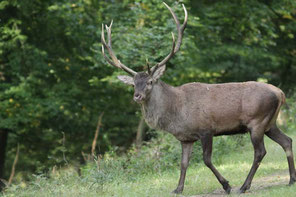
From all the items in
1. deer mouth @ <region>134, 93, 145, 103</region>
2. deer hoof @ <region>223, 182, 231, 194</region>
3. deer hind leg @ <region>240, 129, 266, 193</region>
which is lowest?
deer hoof @ <region>223, 182, 231, 194</region>

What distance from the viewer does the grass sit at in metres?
7.84

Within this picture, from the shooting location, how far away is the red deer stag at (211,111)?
766 cm

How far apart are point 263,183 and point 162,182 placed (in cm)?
180

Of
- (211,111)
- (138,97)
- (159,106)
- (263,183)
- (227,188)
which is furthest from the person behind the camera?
(159,106)

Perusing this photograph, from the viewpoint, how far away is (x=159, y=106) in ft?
27.2

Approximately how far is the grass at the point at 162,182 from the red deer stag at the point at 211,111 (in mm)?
396

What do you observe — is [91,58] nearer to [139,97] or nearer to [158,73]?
[158,73]

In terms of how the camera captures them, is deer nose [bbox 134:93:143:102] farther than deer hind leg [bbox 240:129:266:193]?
Yes

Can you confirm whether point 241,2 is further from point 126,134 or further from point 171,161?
point 171,161

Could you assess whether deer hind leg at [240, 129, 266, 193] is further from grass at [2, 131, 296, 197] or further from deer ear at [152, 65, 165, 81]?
deer ear at [152, 65, 165, 81]

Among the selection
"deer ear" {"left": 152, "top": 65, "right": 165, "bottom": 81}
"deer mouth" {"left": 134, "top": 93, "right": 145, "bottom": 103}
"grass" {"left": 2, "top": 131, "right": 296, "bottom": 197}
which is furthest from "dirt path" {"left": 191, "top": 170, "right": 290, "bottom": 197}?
"deer ear" {"left": 152, "top": 65, "right": 165, "bottom": 81}

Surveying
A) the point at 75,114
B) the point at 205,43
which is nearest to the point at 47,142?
the point at 75,114

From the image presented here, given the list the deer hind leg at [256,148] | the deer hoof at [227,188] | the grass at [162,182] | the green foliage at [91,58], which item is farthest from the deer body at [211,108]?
the green foliage at [91,58]

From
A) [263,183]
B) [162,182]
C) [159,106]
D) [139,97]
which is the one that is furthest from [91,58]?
[263,183]
